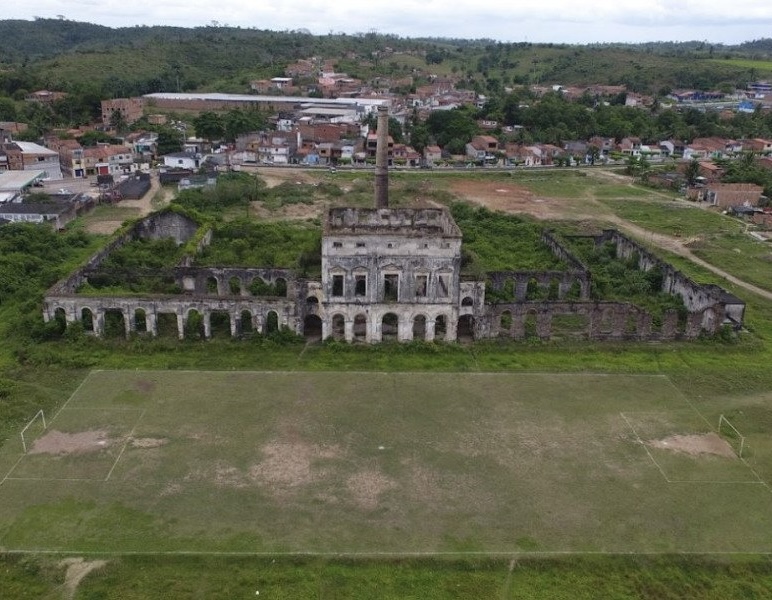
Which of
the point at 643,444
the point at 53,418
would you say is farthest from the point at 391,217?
the point at 53,418

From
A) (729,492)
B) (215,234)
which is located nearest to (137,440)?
(729,492)

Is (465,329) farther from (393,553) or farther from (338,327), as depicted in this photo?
(393,553)

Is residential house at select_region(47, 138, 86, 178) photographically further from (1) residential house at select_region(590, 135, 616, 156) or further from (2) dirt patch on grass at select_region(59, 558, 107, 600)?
(1) residential house at select_region(590, 135, 616, 156)

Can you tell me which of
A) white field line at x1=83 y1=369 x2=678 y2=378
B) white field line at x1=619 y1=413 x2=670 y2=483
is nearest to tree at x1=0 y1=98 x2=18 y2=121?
white field line at x1=83 y1=369 x2=678 y2=378

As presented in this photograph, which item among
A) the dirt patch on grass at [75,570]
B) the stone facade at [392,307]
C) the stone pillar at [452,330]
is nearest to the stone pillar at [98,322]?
the stone facade at [392,307]

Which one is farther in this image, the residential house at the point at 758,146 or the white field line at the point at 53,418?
the residential house at the point at 758,146

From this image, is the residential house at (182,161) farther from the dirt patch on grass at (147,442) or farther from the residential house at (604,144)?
the dirt patch on grass at (147,442)
